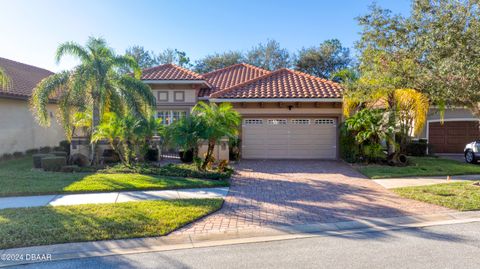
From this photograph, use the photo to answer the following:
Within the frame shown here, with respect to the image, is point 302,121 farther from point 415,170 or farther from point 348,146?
point 415,170

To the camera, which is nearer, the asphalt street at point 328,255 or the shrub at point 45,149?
the asphalt street at point 328,255

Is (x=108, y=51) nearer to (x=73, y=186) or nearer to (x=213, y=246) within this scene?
(x=73, y=186)

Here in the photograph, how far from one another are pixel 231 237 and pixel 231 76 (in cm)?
1652

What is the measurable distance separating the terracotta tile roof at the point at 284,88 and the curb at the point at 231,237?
29.1 feet

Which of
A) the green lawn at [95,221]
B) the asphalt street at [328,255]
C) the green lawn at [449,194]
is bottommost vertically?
the asphalt street at [328,255]

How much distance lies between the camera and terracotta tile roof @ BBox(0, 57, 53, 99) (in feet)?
46.2

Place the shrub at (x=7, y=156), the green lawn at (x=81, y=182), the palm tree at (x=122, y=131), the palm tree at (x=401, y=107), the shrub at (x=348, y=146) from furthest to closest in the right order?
the shrub at (x=348, y=146) → the shrub at (x=7, y=156) → the palm tree at (x=401, y=107) → the palm tree at (x=122, y=131) → the green lawn at (x=81, y=182)

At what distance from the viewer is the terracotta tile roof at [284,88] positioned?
47.7 feet

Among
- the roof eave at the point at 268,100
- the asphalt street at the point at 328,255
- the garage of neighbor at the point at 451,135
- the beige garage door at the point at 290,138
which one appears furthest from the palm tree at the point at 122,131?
the garage of neighbor at the point at 451,135

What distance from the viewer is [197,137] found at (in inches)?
408

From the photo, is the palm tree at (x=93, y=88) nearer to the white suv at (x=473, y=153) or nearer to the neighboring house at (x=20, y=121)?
the neighboring house at (x=20, y=121)

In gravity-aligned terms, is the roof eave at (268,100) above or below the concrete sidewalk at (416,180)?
above

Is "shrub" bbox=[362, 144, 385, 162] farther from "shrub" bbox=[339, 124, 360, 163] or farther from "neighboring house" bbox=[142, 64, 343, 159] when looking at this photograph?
"neighboring house" bbox=[142, 64, 343, 159]

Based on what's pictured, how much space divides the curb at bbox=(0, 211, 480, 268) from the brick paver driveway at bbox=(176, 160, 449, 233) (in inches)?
9.8
